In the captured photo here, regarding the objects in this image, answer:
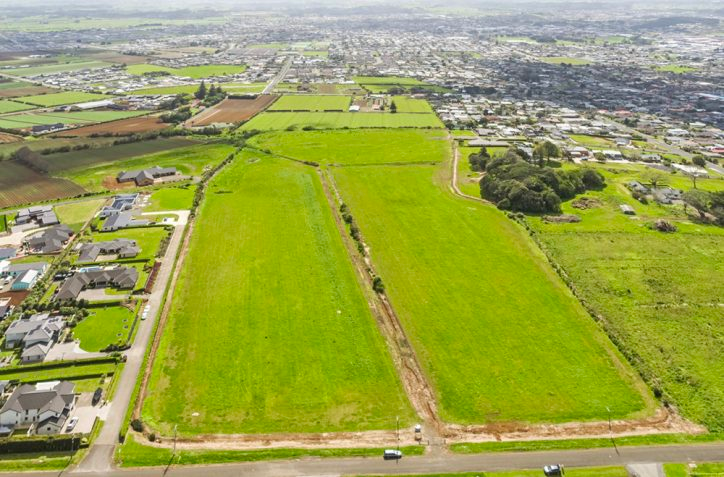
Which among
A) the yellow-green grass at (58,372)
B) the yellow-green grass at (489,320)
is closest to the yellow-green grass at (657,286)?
the yellow-green grass at (489,320)

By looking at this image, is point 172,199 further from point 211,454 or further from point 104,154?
point 211,454

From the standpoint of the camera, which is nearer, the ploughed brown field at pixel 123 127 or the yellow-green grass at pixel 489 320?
the yellow-green grass at pixel 489 320

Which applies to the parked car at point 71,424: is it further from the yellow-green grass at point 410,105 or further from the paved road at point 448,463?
the yellow-green grass at point 410,105

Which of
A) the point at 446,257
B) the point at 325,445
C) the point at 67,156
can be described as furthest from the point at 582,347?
the point at 67,156

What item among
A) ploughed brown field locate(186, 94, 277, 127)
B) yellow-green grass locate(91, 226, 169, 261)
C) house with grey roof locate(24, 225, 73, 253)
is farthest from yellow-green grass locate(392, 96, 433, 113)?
house with grey roof locate(24, 225, 73, 253)

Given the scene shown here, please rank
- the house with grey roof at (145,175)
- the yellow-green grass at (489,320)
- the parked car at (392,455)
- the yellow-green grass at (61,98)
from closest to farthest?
1. the parked car at (392,455)
2. the yellow-green grass at (489,320)
3. the house with grey roof at (145,175)
4. the yellow-green grass at (61,98)

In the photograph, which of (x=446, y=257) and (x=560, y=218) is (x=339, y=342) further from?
(x=560, y=218)

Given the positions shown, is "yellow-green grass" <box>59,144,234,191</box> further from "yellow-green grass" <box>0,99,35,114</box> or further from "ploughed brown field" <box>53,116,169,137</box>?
"yellow-green grass" <box>0,99,35,114</box>
